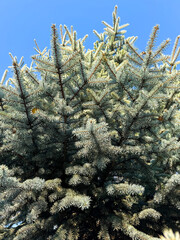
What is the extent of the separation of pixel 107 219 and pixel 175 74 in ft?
7.46

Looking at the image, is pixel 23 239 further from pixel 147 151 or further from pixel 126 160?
pixel 147 151

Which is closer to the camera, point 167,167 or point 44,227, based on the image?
point 44,227

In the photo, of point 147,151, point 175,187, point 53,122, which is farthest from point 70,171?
point 175,187

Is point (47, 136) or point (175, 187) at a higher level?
point (47, 136)

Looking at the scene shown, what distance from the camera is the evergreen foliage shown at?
246cm

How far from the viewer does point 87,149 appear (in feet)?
8.04

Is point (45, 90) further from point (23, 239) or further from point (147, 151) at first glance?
point (23, 239)

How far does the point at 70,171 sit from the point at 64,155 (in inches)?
18.3

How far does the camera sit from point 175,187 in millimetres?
2693

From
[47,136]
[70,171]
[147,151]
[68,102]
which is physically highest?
[68,102]

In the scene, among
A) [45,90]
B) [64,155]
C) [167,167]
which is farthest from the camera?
[167,167]

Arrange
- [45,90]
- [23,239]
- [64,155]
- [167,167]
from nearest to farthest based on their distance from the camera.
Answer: [23,239], [45,90], [64,155], [167,167]

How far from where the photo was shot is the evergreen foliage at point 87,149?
2457mm

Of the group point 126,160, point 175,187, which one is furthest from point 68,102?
point 175,187
